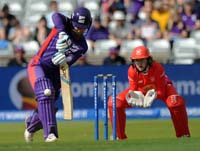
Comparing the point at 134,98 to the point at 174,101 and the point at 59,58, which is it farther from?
the point at 59,58

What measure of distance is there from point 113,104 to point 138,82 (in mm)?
556

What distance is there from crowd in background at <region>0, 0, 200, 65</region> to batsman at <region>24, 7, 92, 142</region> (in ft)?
27.3

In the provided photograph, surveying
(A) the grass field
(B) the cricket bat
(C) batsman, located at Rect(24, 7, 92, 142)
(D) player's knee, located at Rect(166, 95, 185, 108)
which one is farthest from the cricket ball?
(D) player's knee, located at Rect(166, 95, 185, 108)

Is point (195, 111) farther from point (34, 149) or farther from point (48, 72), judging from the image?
point (34, 149)

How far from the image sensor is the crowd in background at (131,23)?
21.2 meters

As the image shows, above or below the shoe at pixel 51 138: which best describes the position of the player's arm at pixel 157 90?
above

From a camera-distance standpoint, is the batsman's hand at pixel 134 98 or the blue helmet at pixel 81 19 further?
the batsman's hand at pixel 134 98

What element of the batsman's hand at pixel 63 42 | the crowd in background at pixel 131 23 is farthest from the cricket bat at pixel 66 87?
the crowd in background at pixel 131 23

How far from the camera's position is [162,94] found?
12.8m

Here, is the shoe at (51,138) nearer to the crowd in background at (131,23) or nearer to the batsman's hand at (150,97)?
the batsman's hand at (150,97)

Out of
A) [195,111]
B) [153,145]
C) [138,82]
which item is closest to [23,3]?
[195,111]

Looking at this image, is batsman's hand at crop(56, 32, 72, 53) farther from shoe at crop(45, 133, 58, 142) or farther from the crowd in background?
the crowd in background

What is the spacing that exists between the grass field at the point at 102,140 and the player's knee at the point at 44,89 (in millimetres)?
641

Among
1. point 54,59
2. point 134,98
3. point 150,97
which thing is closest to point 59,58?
point 54,59
